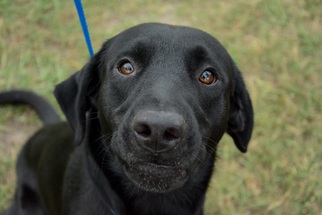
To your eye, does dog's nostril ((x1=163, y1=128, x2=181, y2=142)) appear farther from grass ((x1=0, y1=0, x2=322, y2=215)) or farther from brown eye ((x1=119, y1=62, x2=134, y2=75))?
grass ((x1=0, y1=0, x2=322, y2=215))

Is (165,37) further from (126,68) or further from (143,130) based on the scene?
(143,130)

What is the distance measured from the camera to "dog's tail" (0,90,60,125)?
389 centimetres

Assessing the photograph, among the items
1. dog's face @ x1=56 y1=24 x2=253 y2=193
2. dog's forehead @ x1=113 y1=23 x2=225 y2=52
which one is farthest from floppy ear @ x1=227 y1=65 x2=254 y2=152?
dog's forehead @ x1=113 y1=23 x2=225 y2=52

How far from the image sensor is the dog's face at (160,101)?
6.84 ft

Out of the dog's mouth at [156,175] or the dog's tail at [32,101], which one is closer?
the dog's mouth at [156,175]

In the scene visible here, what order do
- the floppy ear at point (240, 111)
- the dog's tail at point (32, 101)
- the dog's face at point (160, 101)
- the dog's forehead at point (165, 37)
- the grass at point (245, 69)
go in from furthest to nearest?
the grass at point (245, 69) → the dog's tail at point (32, 101) → the floppy ear at point (240, 111) → the dog's forehead at point (165, 37) → the dog's face at point (160, 101)

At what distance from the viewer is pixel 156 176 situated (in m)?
2.21

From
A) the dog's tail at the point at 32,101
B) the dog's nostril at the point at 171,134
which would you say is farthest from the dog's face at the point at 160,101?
the dog's tail at the point at 32,101

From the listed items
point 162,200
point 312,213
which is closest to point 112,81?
point 162,200

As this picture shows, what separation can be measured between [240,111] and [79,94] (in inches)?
39.9

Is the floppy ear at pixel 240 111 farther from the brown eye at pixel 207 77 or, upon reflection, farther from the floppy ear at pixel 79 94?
the floppy ear at pixel 79 94

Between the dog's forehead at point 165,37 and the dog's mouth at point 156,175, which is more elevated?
the dog's forehead at point 165,37

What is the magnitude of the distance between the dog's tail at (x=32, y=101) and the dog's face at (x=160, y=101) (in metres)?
1.22

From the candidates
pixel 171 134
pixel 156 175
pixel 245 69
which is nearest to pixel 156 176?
pixel 156 175
